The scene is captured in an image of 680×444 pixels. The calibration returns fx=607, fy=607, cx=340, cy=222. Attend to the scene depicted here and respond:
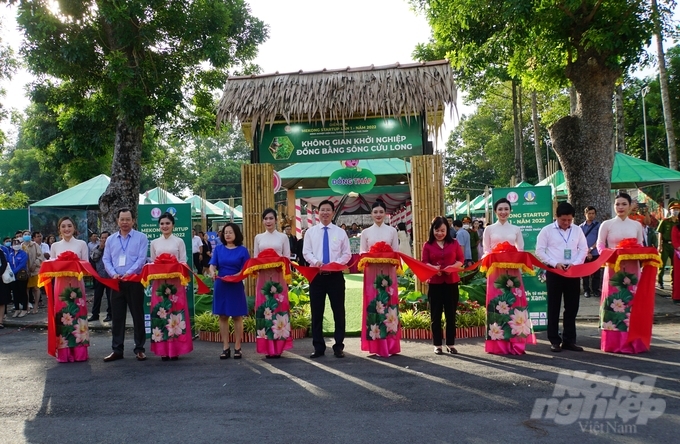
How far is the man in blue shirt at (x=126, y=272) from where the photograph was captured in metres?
7.42

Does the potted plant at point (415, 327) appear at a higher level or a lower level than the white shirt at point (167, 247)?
lower

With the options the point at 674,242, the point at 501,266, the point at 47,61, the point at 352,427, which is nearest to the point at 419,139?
the point at 501,266

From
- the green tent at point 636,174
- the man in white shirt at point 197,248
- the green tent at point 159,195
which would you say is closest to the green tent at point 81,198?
the green tent at point 159,195

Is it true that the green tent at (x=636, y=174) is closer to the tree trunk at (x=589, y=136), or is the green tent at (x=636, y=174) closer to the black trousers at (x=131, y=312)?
the tree trunk at (x=589, y=136)

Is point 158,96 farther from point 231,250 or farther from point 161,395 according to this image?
point 161,395

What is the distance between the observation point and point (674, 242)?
1094 centimetres

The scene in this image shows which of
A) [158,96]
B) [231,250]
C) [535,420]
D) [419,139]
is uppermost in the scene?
[158,96]

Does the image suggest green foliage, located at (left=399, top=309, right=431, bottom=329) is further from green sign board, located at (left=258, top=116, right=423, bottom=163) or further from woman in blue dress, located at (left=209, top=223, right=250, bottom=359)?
green sign board, located at (left=258, top=116, right=423, bottom=163)

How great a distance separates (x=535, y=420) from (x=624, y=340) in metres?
2.93

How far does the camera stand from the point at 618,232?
7066 millimetres

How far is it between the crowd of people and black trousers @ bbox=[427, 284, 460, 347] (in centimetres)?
1

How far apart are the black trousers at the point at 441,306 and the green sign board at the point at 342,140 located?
2.89m

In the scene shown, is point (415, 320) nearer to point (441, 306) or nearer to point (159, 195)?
point (441, 306)

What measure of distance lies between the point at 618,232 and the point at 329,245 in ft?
11.1
